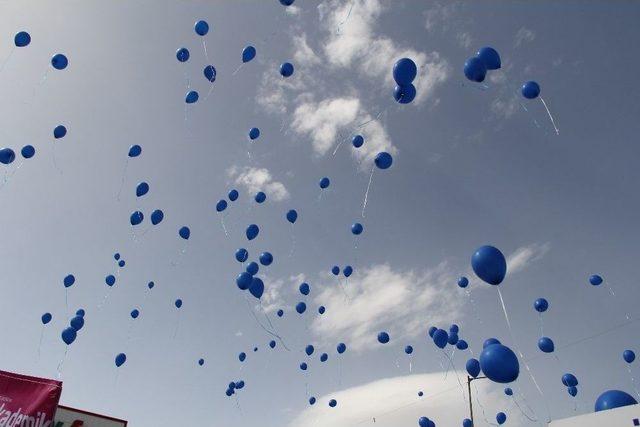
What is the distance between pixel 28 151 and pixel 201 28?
4124mm

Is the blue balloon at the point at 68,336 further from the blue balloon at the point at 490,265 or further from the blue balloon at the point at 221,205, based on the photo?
the blue balloon at the point at 490,265

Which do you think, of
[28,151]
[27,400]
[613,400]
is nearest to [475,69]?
[613,400]

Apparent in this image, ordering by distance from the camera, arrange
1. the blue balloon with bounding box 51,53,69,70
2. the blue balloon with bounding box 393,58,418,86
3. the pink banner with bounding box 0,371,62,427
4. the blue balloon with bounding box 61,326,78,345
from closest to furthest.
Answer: the blue balloon with bounding box 393,58,418,86
the pink banner with bounding box 0,371,62,427
the blue balloon with bounding box 51,53,69,70
the blue balloon with bounding box 61,326,78,345

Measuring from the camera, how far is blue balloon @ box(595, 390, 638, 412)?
7.64m

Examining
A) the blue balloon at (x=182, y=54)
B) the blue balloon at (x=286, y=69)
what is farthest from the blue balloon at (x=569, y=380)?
the blue balloon at (x=182, y=54)

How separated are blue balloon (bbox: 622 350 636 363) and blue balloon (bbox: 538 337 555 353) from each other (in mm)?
2422

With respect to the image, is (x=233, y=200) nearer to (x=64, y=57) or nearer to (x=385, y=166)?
(x=385, y=166)

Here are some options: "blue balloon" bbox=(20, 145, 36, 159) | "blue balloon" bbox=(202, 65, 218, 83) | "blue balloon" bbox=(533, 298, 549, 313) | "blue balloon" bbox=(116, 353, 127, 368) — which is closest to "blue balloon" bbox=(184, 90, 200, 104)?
"blue balloon" bbox=(202, 65, 218, 83)

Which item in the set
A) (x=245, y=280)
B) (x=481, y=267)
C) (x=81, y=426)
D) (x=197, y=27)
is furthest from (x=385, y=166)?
(x=81, y=426)

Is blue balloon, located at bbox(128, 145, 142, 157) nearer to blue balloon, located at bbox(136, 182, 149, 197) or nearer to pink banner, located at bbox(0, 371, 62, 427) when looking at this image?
blue balloon, located at bbox(136, 182, 149, 197)

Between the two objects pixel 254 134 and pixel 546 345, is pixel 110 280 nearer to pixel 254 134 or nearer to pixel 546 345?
pixel 254 134

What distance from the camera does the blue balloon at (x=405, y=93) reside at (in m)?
6.54

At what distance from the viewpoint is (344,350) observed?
37.0ft

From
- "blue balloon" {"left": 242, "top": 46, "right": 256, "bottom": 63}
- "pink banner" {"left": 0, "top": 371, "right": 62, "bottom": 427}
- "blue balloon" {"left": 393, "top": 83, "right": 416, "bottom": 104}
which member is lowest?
"pink banner" {"left": 0, "top": 371, "right": 62, "bottom": 427}
